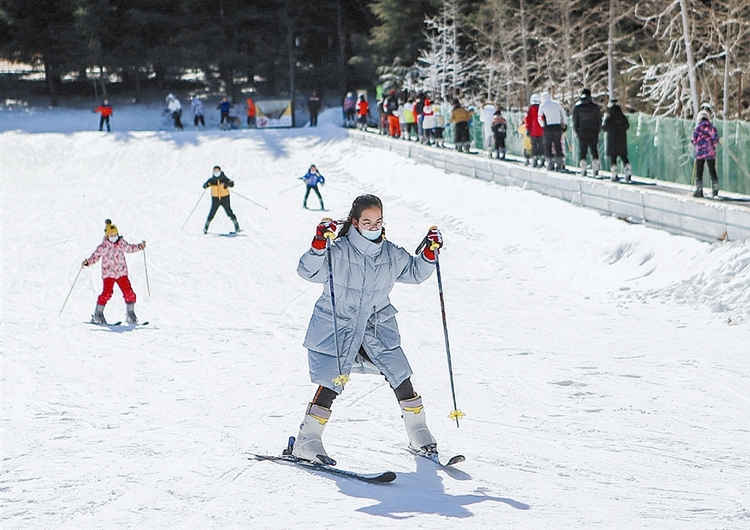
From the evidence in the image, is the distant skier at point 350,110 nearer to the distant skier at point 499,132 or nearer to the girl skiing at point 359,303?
the distant skier at point 499,132

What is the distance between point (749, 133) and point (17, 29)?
40.8 meters

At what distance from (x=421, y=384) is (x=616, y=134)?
7.93m

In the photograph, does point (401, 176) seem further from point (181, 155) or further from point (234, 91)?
point (234, 91)

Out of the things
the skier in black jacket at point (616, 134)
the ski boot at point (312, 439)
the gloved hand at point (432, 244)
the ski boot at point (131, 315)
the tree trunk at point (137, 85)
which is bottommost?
the ski boot at point (131, 315)

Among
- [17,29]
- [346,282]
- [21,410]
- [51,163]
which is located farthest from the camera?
[17,29]

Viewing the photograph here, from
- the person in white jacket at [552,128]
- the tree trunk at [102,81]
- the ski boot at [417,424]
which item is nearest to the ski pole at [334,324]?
the ski boot at [417,424]

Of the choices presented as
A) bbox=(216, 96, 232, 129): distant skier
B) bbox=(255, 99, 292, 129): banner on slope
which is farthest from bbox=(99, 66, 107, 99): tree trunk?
bbox=(255, 99, 292, 129): banner on slope

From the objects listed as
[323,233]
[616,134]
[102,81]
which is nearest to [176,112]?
[102,81]

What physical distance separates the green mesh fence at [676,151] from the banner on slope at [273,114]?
2196cm

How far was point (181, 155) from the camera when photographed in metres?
33.1

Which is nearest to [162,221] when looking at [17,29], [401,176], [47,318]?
[401,176]

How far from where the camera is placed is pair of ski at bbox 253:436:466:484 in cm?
561

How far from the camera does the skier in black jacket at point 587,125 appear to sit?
15.7 m

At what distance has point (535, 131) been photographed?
18469 millimetres
